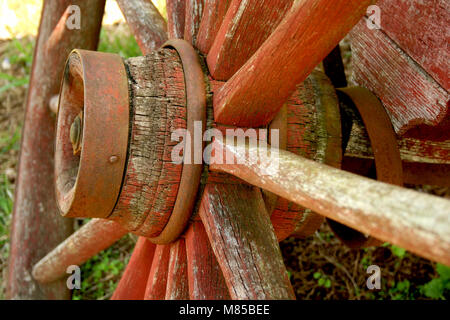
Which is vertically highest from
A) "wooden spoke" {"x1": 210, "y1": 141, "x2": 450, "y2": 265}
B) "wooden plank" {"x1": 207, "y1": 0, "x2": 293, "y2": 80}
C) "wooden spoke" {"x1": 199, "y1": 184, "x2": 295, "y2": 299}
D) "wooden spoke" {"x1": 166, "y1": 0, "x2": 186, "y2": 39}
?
"wooden spoke" {"x1": 166, "y1": 0, "x2": 186, "y2": 39}

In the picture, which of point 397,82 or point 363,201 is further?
point 397,82

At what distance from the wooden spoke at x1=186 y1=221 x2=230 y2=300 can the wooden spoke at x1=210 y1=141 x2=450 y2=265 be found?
27 centimetres

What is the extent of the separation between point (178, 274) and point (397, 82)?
686mm

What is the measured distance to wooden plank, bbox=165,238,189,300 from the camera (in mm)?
1134

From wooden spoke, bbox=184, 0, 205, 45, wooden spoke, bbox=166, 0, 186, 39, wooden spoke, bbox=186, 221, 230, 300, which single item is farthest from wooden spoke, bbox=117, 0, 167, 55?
wooden spoke, bbox=186, 221, 230, 300

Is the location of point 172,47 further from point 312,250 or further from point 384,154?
point 312,250

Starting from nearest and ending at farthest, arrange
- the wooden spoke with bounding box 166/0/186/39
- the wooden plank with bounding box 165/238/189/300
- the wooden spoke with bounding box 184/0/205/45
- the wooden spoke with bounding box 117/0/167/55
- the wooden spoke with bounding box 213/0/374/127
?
the wooden spoke with bounding box 213/0/374/127 < the wooden plank with bounding box 165/238/189/300 < the wooden spoke with bounding box 184/0/205/45 < the wooden spoke with bounding box 166/0/186/39 < the wooden spoke with bounding box 117/0/167/55

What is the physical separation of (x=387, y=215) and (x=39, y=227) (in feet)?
5.49

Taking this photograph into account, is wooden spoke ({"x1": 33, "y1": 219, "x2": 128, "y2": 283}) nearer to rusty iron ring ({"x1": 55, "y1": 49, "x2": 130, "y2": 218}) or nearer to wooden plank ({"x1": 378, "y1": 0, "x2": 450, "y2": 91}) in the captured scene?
rusty iron ring ({"x1": 55, "y1": 49, "x2": 130, "y2": 218})

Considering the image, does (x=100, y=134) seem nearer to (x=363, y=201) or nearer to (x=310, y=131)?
(x=310, y=131)

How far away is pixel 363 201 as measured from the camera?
2.05 feet

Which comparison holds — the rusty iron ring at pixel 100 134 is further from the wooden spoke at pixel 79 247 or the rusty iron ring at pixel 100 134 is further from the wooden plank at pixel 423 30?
the wooden plank at pixel 423 30

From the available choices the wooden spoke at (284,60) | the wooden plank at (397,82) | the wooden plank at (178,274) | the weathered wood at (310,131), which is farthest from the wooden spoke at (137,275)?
the wooden plank at (397,82)

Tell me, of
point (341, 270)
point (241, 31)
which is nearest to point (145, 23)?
point (241, 31)
